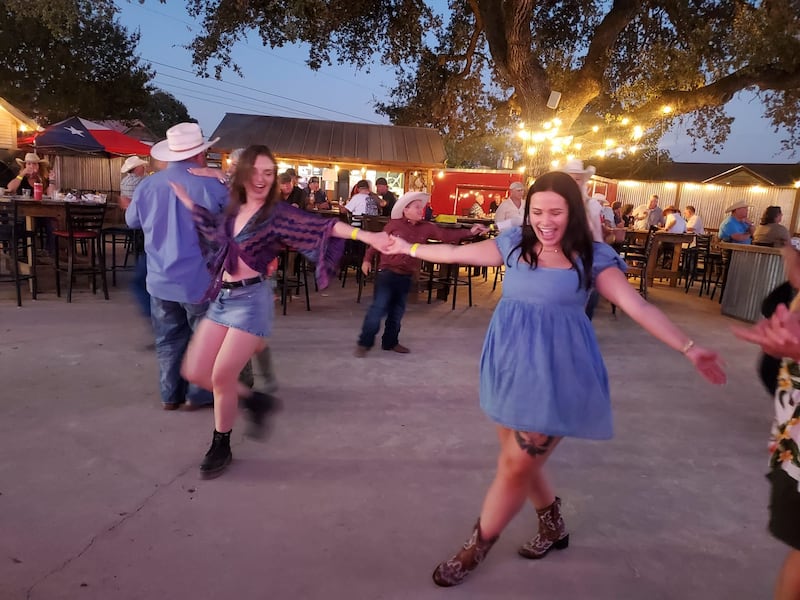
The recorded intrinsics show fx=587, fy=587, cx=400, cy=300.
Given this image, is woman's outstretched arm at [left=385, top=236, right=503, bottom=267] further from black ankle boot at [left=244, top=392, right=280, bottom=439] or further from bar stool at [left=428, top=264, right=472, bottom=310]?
bar stool at [left=428, top=264, right=472, bottom=310]

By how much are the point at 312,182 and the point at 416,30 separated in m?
3.93

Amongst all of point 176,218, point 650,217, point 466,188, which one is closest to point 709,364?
point 176,218

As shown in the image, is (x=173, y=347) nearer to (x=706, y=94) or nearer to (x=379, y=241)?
(x=379, y=241)

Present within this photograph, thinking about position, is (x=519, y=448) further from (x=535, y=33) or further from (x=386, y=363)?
Result: (x=535, y=33)

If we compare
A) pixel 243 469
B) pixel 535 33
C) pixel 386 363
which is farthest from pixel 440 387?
pixel 535 33

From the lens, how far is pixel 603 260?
2260 millimetres

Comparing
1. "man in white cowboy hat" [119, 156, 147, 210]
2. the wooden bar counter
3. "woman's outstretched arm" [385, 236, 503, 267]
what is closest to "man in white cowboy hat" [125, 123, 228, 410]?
"woman's outstretched arm" [385, 236, 503, 267]

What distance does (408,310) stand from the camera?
25.7 feet

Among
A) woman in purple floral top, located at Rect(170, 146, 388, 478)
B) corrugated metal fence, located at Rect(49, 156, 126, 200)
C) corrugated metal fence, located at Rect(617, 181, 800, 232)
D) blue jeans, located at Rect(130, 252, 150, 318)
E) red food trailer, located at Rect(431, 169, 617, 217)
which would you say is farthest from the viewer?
red food trailer, located at Rect(431, 169, 617, 217)

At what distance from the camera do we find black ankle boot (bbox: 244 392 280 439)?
11.6 feet

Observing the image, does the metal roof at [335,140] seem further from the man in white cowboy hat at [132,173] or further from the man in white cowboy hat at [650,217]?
the man in white cowboy hat at [132,173]

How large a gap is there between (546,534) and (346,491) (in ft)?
3.43

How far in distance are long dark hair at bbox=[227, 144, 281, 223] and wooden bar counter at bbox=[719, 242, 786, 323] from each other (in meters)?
7.53

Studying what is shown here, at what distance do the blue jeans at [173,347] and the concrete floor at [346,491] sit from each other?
0.14m
